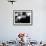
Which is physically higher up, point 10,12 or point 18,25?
point 10,12

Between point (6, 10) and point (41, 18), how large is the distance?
56.4 inches

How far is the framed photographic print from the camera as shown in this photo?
16.7 feet

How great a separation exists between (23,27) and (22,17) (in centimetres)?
40

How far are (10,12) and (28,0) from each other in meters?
0.86

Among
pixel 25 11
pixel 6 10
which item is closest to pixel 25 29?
pixel 25 11

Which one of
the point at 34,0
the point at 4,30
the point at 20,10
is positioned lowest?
the point at 4,30

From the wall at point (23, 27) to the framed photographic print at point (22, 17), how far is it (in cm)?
12

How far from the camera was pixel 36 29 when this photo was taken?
5078mm

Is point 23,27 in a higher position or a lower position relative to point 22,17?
lower

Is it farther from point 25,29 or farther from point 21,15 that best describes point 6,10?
point 25,29

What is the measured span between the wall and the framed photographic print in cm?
12

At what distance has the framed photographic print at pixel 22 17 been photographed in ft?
16.7

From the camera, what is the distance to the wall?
5.07 meters

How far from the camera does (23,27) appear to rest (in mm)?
5105
